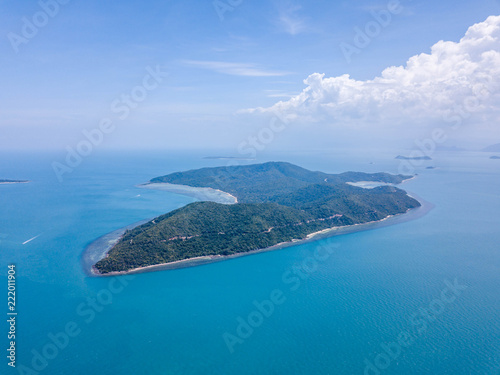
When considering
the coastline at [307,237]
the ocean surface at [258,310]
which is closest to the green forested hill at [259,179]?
the coastline at [307,237]

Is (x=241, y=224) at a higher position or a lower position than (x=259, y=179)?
higher

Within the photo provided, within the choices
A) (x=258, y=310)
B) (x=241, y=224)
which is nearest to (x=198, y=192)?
(x=241, y=224)

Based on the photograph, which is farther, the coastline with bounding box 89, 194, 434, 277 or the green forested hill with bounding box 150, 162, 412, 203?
the green forested hill with bounding box 150, 162, 412, 203

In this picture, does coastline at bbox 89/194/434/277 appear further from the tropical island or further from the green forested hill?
the green forested hill

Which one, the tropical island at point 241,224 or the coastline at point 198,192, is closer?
the tropical island at point 241,224

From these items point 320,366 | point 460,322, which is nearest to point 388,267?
point 460,322

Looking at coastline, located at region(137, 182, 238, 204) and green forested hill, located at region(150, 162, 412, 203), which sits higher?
green forested hill, located at region(150, 162, 412, 203)

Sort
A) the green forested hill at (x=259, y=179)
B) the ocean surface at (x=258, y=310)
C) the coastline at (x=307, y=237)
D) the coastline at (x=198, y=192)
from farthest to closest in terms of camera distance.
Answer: the green forested hill at (x=259, y=179), the coastline at (x=198, y=192), the coastline at (x=307, y=237), the ocean surface at (x=258, y=310)

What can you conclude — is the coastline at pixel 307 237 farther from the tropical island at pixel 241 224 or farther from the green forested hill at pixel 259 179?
the green forested hill at pixel 259 179

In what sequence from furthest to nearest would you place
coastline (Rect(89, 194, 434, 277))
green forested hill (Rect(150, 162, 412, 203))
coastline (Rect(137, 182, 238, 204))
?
1. green forested hill (Rect(150, 162, 412, 203))
2. coastline (Rect(137, 182, 238, 204))
3. coastline (Rect(89, 194, 434, 277))

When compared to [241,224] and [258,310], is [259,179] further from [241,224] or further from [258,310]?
[258,310]

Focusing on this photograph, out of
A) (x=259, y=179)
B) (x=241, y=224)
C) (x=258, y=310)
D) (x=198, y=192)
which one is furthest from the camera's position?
(x=259, y=179)

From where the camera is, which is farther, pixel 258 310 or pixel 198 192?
pixel 198 192

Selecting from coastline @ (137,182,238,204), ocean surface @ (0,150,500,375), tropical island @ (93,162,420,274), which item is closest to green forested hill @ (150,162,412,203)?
coastline @ (137,182,238,204)
